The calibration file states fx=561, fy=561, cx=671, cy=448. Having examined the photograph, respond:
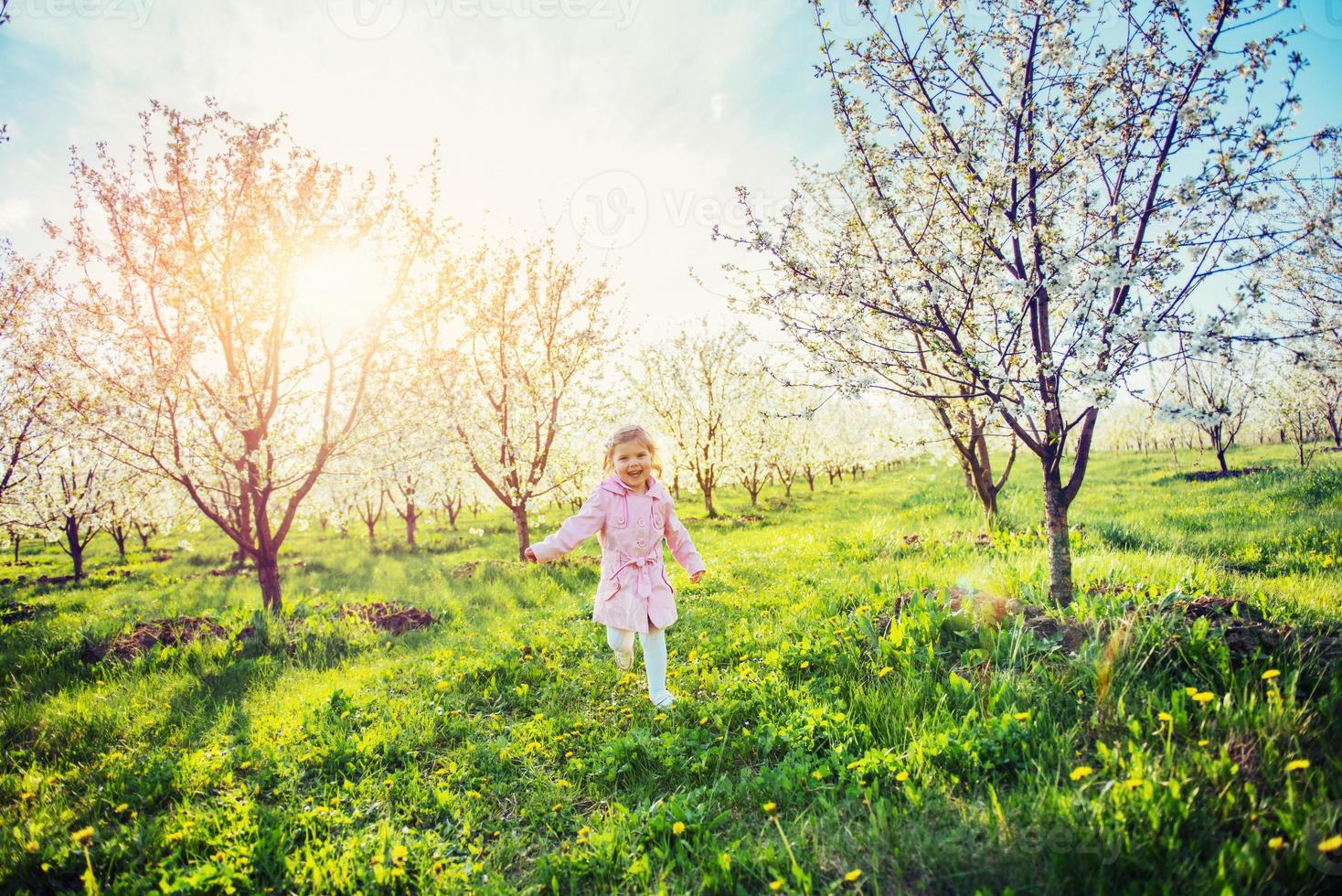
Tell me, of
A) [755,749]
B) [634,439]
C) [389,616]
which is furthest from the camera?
[389,616]

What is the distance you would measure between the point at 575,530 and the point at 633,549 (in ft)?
1.60

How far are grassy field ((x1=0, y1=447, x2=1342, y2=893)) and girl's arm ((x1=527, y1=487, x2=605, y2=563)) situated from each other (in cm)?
126

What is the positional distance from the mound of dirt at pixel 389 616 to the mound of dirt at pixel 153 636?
145 cm

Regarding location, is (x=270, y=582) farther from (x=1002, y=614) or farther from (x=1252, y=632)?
(x=1252, y=632)

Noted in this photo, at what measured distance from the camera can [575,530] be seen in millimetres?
4340

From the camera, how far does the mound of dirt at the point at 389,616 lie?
24.2 feet

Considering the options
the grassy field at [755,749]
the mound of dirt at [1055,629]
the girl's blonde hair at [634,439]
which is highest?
the girl's blonde hair at [634,439]

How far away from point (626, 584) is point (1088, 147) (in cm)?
480

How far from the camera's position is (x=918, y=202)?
199 inches

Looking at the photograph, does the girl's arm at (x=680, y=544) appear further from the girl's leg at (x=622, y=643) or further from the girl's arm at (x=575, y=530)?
the girl's leg at (x=622, y=643)

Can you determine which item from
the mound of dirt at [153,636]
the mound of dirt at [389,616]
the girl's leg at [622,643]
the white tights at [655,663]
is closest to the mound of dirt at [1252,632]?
the white tights at [655,663]

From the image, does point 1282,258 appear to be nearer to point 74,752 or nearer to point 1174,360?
point 1174,360

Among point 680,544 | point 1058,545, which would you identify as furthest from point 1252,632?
point 680,544

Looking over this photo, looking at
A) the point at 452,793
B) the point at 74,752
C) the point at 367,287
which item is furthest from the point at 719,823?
the point at 367,287
